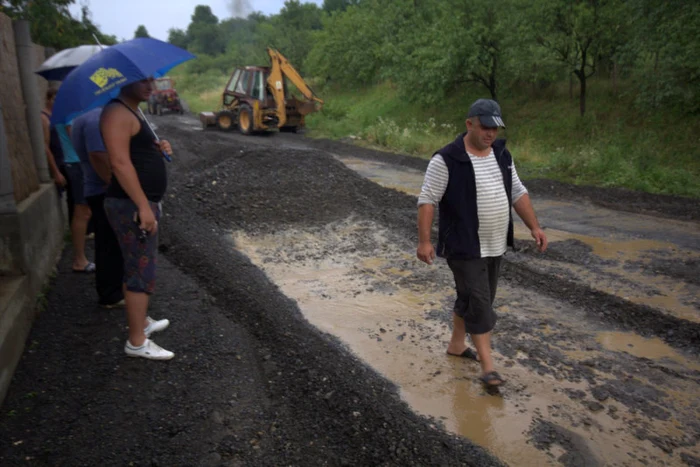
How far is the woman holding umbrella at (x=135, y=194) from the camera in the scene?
11.1 ft

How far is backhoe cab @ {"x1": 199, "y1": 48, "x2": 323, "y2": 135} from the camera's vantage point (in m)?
19.5

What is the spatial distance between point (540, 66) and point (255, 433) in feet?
57.1

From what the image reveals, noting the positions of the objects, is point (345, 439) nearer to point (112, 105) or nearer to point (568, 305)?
point (112, 105)

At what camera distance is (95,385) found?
351 centimetres

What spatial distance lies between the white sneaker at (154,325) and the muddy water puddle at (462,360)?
1.23 metres

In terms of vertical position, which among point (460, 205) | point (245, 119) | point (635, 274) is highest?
point (460, 205)

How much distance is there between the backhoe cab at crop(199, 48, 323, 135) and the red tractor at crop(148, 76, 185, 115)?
410 inches

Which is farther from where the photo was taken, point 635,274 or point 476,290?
point 635,274

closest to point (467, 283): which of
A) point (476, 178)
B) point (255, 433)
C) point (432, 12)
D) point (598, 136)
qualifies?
point (476, 178)

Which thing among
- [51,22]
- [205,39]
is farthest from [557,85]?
[205,39]

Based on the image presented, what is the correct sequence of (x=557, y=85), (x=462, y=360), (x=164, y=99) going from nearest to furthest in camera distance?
(x=462, y=360), (x=557, y=85), (x=164, y=99)

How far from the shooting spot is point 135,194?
3418 millimetres

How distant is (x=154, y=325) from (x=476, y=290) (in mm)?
2419

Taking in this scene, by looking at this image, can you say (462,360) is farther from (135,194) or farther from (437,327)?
(135,194)
